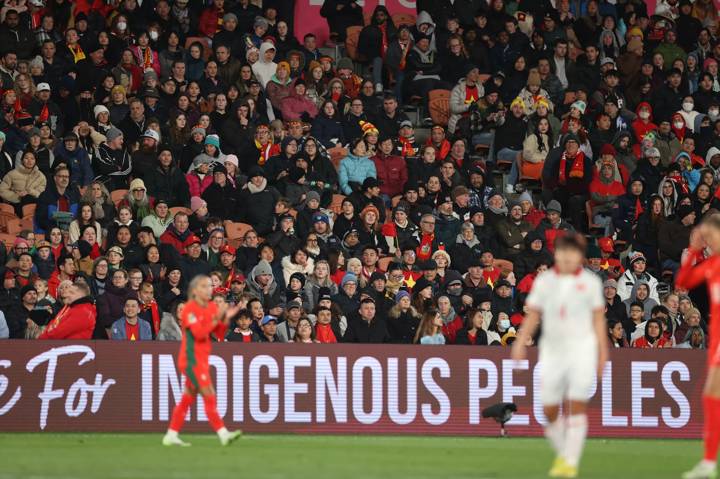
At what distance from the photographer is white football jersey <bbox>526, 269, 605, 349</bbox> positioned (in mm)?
11414

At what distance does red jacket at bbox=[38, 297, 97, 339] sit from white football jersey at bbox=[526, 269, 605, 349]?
7882 millimetres

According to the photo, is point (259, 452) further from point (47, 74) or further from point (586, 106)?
point (586, 106)

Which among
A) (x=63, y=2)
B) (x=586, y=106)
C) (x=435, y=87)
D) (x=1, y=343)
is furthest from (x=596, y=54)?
(x=1, y=343)

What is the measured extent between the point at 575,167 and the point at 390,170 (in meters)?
3.42

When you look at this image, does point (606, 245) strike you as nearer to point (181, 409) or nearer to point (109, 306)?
point (109, 306)

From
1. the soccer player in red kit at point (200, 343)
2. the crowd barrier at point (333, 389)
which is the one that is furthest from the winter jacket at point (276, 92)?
the soccer player in red kit at point (200, 343)

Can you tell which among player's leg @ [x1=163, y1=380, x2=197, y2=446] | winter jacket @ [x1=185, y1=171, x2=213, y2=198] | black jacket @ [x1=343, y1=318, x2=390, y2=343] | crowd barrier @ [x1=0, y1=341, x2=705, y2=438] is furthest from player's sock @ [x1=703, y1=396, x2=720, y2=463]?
winter jacket @ [x1=185, y1=171, x2=213, y2=198]

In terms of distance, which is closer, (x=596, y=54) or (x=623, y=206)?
(x=623, y=206)

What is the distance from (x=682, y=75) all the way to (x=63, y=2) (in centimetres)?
1236

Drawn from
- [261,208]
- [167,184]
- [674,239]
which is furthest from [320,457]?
[674,239]

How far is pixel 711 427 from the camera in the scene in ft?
37.8

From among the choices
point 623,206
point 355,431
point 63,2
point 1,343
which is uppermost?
point 63,2

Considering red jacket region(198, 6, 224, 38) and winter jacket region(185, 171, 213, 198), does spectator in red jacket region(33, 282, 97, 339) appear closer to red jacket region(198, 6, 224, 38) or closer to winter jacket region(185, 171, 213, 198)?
winter jacket region(185, 171, 213, 198)

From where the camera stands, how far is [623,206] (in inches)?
972
